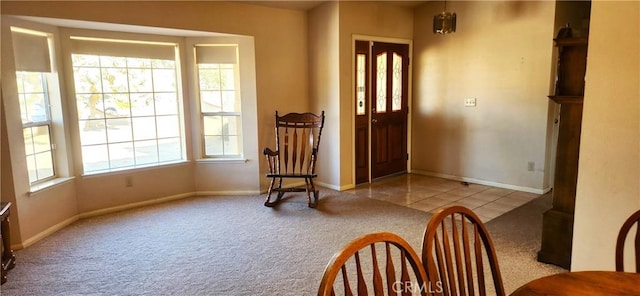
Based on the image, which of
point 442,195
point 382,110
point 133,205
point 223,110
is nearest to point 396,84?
point 382,110

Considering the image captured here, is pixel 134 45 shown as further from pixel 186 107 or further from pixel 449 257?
pixel 449 257

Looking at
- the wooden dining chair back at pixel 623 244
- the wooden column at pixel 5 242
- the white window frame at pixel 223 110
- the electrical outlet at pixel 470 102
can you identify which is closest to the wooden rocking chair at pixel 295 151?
the white window frame at pixel 223 110

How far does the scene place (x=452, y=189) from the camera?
16.3ft

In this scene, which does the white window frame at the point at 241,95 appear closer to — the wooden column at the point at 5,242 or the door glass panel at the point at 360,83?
the door glass panel at the point at 360,83

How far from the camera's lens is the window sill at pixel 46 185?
11.3ft

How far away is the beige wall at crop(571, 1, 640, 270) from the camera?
2072 mm

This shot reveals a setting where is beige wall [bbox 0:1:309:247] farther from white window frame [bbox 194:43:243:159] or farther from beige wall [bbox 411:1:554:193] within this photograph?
beige wall [bbox 411:1:554:193]

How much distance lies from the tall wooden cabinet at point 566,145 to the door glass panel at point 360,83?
8.62 feet

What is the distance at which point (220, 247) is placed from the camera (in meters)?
3.21

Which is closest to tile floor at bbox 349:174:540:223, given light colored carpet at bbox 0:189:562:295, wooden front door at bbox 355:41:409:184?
light colored carpet at bbox 0:189:562:295

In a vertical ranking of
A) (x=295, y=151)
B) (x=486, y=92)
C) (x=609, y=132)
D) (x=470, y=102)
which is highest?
(x=486, y=92)

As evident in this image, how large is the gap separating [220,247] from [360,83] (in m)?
2.82

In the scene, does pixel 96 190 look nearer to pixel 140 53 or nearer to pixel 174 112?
pixel 174 112

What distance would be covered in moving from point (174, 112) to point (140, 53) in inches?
29.4
